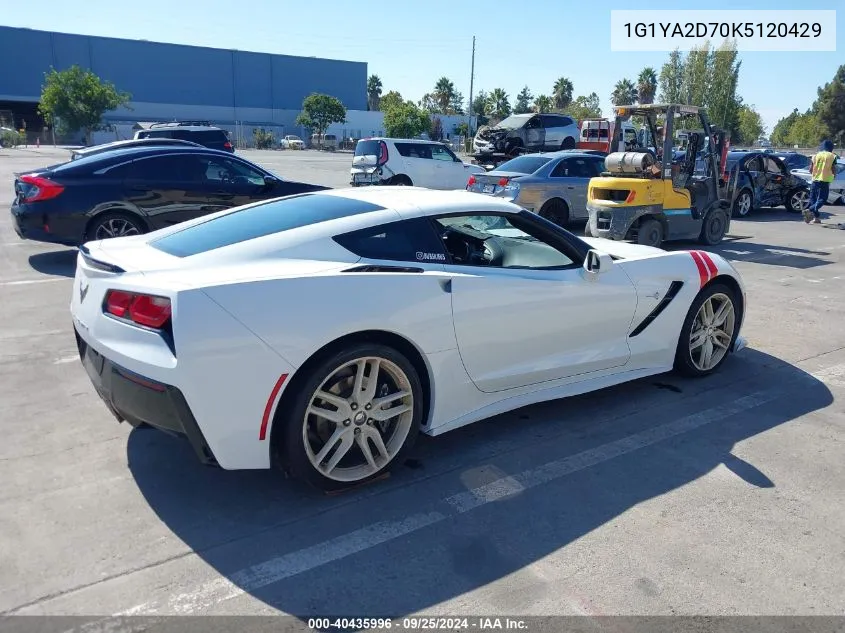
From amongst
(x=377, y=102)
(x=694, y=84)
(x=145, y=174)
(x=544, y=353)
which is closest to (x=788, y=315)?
(x=544, y=353)

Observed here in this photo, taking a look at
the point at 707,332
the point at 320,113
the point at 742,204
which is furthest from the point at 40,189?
the point at 320,113

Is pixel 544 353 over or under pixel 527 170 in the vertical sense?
under

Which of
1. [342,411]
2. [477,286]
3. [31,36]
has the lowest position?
[342,411]

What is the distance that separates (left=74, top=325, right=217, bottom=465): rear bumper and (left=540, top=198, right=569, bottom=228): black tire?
33.4 ft

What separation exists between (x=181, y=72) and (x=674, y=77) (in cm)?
5170

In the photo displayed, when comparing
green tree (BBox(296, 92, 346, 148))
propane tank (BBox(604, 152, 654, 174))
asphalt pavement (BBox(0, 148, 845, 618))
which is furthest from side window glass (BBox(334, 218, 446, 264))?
green tree (BBox(296, 92, 346, 148))

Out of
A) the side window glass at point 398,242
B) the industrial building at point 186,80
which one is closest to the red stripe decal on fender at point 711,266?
the side window glass at point 398,242

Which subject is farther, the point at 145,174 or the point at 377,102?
the point at 377,102

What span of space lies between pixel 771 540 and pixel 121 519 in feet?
9.82

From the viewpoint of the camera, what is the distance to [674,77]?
176 ft

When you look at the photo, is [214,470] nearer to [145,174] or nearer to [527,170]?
[145,174]

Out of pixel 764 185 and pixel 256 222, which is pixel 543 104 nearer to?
pixel 764 185

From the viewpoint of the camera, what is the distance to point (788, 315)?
23.6ft

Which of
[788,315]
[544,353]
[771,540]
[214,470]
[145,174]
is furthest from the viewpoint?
[145,174]
